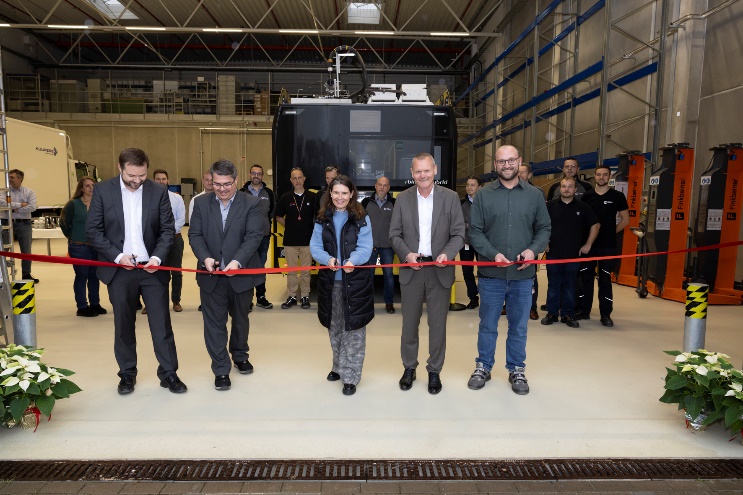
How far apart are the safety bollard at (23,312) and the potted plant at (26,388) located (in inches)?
13.0

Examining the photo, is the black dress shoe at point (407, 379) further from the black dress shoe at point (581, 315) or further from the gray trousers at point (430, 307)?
the black dress shoe at point (581, 315)

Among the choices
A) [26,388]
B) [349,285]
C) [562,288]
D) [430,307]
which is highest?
[349,285]

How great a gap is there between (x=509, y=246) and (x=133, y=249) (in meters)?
2.82

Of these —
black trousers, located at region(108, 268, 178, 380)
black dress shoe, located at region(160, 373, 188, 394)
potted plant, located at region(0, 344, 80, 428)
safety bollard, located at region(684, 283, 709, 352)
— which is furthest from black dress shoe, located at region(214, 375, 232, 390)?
safety bollard, located at region(684, 283, 709, 352)

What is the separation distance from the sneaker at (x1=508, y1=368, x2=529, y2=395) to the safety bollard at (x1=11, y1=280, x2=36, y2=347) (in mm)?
3606

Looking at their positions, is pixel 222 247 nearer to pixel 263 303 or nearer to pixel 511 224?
pixel 511 224

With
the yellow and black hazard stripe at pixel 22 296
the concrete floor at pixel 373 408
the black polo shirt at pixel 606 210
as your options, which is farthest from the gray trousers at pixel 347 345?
the black polo shirt at pixel 606 210

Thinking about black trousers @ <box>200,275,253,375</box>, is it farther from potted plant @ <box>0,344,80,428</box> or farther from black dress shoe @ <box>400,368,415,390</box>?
black dress shoe @ <box>400,368,415,390</box>

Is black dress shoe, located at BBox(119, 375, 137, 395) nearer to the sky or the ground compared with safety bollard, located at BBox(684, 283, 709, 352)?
nearer to the ground

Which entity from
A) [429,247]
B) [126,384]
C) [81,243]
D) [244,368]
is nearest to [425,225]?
[429,247]

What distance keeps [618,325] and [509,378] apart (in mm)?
2787

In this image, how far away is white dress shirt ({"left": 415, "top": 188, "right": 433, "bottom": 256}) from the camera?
412 cm

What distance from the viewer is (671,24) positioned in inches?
359

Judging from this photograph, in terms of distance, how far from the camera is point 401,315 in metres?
6.85
